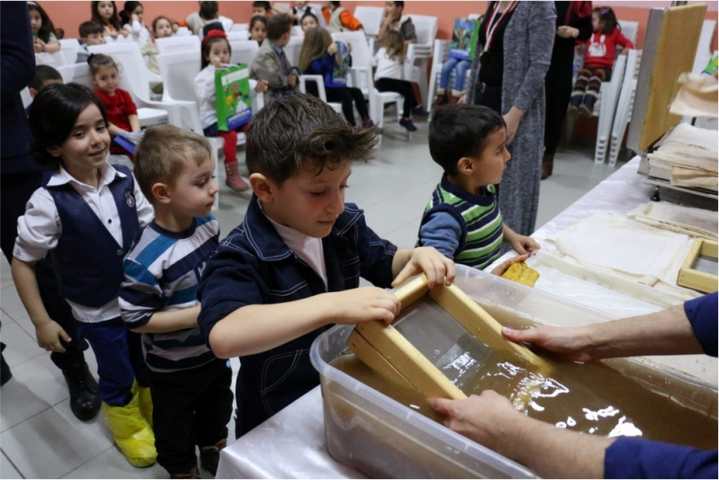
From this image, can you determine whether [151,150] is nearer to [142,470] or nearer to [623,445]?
[142,470]

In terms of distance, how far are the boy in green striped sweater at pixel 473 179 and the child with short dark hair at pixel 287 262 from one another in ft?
1.55

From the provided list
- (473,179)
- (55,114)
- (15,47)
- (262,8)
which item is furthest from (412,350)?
(262,8)

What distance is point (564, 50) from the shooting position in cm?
329

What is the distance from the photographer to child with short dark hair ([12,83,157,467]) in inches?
51.2

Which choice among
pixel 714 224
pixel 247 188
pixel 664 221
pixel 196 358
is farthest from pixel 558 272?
pixel 247 188

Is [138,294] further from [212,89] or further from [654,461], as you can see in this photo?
[212,89]

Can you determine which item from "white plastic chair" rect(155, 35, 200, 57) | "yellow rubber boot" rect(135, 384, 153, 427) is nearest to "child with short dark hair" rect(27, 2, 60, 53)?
"white plastic chair" rect(155, 35, 200, 57)

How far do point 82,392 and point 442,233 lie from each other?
1.26m

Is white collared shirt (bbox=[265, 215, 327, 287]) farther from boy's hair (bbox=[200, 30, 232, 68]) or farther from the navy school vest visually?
boy's hair (bbox=[200, 30, 232, 68])

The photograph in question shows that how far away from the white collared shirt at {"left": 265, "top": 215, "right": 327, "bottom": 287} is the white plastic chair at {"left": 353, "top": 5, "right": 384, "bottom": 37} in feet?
20.2

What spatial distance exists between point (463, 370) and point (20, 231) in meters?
1.13

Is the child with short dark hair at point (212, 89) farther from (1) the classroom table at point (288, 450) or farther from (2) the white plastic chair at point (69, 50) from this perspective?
(1) the classroom table at point (288, 450)

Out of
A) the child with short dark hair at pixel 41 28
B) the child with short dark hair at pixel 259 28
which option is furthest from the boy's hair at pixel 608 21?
the child with short dark hair at pixel 41 28

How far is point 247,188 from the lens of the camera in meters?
3.59
